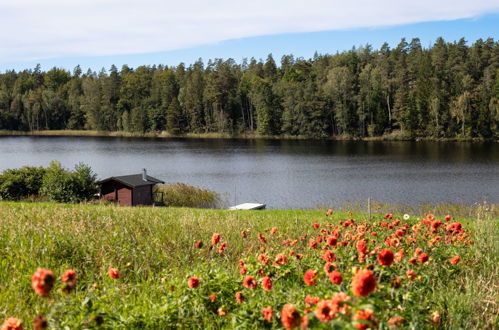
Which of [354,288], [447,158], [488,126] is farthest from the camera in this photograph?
Answer: [488,126]

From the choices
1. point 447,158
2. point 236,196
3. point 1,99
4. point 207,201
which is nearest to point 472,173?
point 447,158

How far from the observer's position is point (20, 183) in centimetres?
2339

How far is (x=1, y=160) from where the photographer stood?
5194 centimetres

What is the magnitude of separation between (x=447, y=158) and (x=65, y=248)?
48307mm

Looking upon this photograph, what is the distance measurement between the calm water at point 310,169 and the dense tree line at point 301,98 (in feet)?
43.2

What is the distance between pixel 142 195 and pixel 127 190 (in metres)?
0.86

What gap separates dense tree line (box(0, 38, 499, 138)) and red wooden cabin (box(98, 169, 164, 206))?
5945 cm

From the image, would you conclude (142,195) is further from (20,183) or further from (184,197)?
(20,183)

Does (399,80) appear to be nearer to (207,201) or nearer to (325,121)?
(325,121)

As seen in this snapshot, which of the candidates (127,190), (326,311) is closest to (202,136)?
(127,190)

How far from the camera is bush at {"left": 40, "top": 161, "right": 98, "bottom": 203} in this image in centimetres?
2203

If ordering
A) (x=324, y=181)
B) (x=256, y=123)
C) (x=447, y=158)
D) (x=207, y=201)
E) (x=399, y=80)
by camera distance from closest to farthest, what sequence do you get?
(x=207, y=201)
(x=324, y=181)
(x=447, y=158)
(x=399, y=80)
(x=256, y=123)

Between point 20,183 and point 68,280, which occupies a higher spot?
point 68,280

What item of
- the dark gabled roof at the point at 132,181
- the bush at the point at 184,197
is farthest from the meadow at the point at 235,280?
the bush at the point at 184,197
